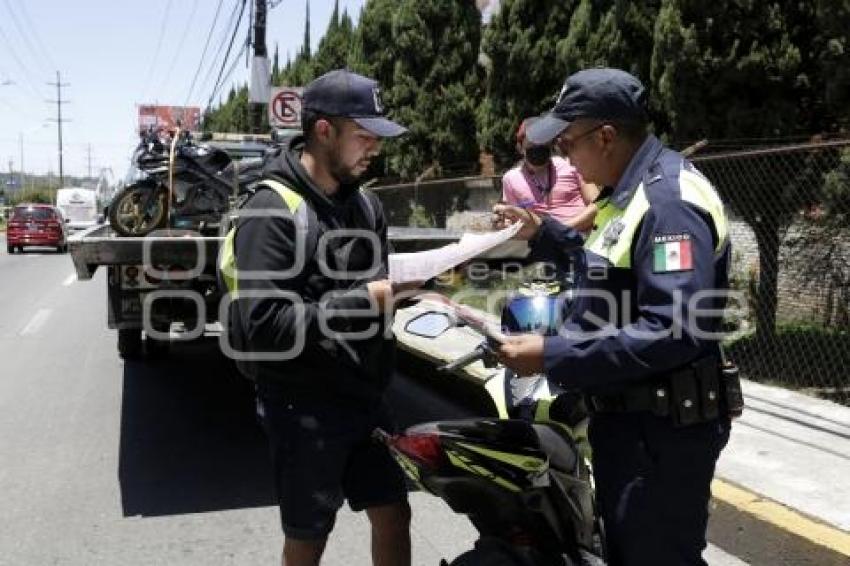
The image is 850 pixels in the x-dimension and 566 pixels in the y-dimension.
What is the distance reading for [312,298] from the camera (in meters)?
2.61

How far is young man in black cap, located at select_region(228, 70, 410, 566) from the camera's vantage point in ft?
8.24

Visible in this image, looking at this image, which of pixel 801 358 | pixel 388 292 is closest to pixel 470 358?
pixel 388 292

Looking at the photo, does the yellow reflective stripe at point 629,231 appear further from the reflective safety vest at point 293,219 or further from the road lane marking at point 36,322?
the road lane marking at point 36,322

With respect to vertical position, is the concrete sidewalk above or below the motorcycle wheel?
below

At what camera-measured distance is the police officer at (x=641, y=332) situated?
208 cm

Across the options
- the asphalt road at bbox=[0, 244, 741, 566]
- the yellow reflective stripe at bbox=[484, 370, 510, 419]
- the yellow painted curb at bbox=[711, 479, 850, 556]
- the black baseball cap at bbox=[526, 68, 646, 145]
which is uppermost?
the black baseball cap at bbox=[526, 68, 646, 145]

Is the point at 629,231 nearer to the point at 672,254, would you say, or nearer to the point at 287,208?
the point at 672,254

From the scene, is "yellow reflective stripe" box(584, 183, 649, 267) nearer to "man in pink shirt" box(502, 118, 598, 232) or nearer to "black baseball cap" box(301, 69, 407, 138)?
"black baseball cap" box(301, 69, 407, 138)

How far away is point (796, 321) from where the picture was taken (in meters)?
8.24

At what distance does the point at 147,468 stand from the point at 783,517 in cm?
359

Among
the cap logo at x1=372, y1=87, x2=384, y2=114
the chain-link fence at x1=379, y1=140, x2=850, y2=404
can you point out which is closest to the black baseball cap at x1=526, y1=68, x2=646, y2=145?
the cap logo at x1=372, y1=87, x2=384, y2=114

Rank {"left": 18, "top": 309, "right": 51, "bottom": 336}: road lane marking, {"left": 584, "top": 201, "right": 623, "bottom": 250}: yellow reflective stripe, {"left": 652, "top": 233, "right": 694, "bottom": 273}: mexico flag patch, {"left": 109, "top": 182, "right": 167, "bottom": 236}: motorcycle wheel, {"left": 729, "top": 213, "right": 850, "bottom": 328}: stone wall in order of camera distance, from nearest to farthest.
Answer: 1. {"left": 652, "top": 233, "right": 694, "bottom": 273}: mexico flag patch
2. {"left": 584, "top": 201, "right": 623, "bottom": 250}: yellow reflective stripe
3. {"left": 109, "top": 182, "right": 167, "bottom": 236}: motorcycle wheel
4. {"left": 729, "top": 213, "right": 850, "bottom": 328}: stone wall
5. {"left": 18, "top": 309, "right": 51, "bottom": 336}: road lane marking

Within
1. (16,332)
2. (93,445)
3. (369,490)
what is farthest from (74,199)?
(369,490)

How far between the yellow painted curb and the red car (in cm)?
2954
